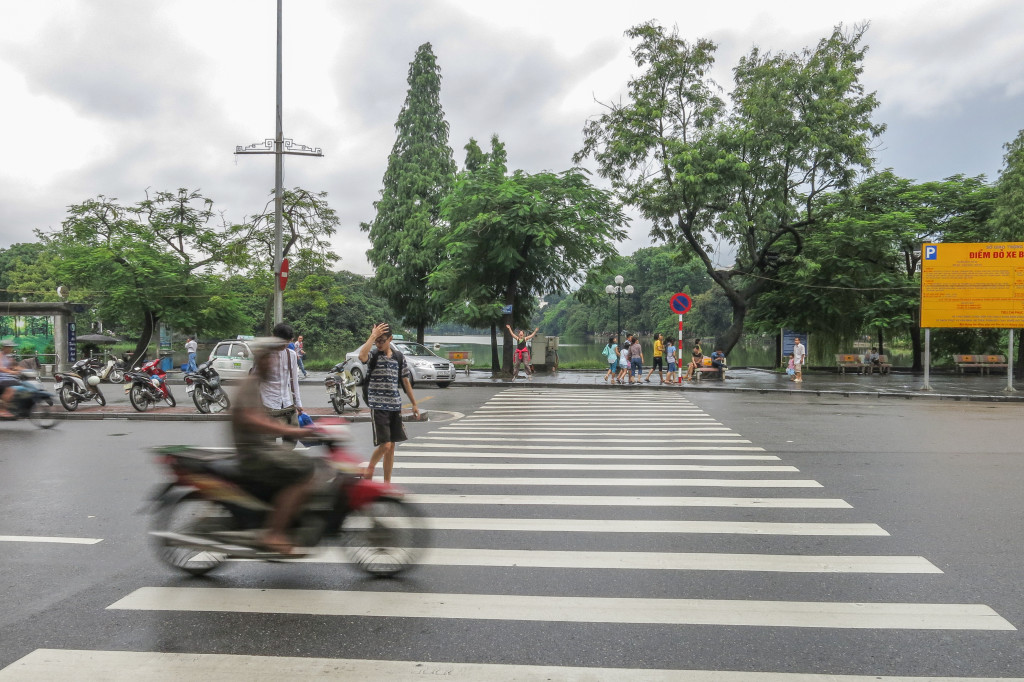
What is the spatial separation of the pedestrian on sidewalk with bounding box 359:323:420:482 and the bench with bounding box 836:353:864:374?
2892cm

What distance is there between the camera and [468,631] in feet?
12.7

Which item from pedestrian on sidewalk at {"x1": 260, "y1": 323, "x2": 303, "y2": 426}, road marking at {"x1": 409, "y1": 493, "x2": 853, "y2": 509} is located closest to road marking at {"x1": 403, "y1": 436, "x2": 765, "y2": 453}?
pedestrian on sidewalk at {"x1": 260, "y1": 323, "x2": 303, "y2": 426}

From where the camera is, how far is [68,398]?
15.4 metres

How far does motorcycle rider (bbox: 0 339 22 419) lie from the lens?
12.4m

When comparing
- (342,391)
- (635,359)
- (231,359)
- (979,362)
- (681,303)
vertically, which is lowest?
(342,391)

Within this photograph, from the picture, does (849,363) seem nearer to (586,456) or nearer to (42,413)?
(586,456)

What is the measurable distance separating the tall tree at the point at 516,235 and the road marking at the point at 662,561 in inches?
806

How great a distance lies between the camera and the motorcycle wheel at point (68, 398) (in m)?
15.3

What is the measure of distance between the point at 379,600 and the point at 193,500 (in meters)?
1.48

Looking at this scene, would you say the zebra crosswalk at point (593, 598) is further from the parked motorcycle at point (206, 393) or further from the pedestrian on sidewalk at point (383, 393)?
the parked motorcycle at point (206, 393)

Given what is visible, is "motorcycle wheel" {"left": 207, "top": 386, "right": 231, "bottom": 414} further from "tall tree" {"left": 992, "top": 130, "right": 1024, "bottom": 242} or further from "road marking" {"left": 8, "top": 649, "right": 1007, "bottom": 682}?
"tall tree" {"left": 992, "top": 130, "right": 1024, "bottom": 242}

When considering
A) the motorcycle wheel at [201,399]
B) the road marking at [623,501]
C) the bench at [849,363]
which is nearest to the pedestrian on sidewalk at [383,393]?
the road marking at [623,501]

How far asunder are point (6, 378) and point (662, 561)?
1286 centimetres

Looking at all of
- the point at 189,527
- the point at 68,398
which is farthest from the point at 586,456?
the point at 68,398
